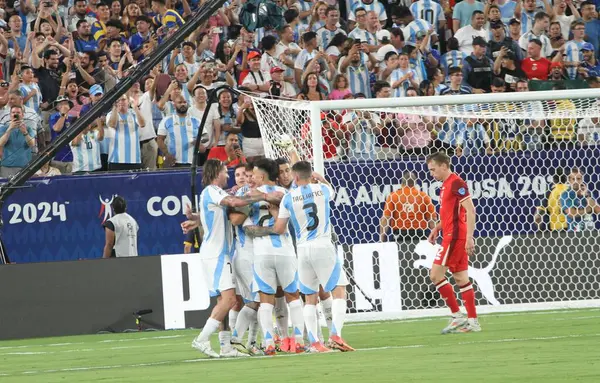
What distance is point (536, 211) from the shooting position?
62.0 ft

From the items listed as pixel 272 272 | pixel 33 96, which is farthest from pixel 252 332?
pixel 33 96

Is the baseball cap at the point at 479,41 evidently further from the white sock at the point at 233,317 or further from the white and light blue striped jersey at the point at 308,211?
the white and light blue striped jersey at the point at 308,211

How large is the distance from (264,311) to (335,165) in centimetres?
664

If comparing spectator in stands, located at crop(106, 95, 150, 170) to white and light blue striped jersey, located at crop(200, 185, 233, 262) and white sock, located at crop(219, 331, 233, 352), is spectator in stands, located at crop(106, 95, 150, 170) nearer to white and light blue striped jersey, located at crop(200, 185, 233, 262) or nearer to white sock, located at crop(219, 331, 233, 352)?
white and light blue striped jersey, located at crop(200, 185, 233, 262)

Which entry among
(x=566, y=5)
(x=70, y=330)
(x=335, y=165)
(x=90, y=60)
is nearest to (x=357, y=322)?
(x=335, y=165)

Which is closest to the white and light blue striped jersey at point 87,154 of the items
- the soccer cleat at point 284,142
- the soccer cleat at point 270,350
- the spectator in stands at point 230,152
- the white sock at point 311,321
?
the spectator in stands at point 230,152

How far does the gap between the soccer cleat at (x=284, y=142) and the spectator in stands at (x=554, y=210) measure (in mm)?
4769

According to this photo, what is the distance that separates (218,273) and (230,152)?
22.0 ft

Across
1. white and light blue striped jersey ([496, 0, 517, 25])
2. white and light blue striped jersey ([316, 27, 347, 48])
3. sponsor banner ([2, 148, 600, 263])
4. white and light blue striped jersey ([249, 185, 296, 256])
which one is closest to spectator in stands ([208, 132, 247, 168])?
sponsor banner ([2, 148, 600, 263])

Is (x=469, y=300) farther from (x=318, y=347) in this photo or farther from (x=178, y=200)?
(x=178, y=200)

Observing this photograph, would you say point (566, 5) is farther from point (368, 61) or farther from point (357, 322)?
point (357, 322)

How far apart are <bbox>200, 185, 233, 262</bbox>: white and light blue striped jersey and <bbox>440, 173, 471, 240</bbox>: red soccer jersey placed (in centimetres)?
303

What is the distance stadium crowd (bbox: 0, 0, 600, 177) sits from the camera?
19.0 m

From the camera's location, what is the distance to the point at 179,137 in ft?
63.8
